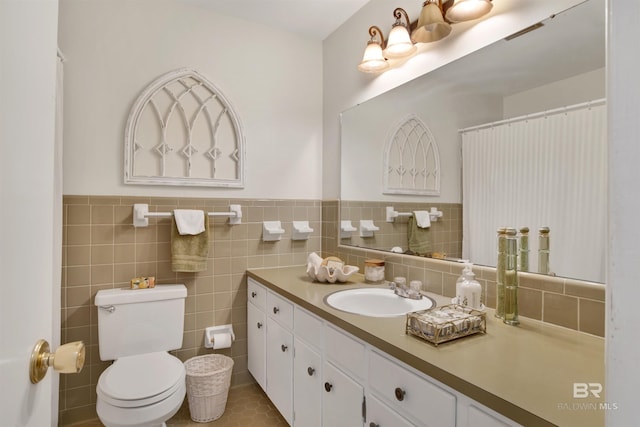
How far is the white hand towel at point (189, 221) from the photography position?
207 cm

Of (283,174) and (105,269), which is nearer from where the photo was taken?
(105,269)

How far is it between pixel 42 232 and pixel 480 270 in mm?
1518

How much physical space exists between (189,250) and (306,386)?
1066 mm

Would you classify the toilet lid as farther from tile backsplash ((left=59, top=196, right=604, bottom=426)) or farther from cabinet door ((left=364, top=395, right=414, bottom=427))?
cabinet door ((left=364, top=395, right=414, bottom=427))

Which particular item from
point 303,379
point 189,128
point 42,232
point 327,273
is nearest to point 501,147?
point 327,273

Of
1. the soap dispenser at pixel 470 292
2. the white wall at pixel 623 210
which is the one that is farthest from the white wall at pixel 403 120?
the white wall at pixel 623 210

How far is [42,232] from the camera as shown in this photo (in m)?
0.63

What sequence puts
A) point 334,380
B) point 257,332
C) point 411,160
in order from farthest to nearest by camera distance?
point 257,332, point 411,160, point 334,380

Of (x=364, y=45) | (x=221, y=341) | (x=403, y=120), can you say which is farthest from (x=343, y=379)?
(x=364, y=45)

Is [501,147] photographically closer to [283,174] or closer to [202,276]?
[283,174]

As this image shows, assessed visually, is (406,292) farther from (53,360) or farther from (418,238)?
(53,360)

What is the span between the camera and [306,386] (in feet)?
5.30

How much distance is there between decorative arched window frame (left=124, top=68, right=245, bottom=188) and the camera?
2.09m

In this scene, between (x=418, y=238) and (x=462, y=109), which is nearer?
(x=462, y=109)
